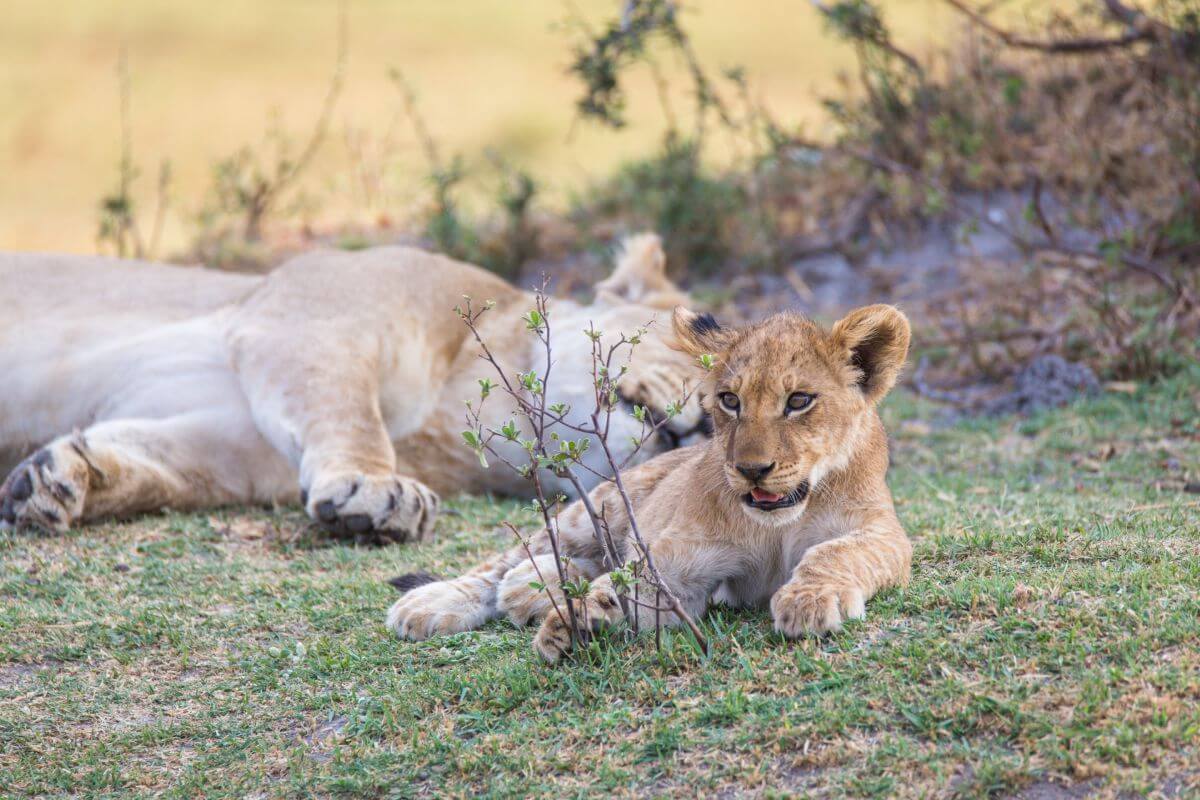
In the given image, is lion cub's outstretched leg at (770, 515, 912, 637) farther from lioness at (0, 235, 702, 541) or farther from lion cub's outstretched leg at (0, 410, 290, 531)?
lion cub's outstretched leg at (0, 410, 290, 531)

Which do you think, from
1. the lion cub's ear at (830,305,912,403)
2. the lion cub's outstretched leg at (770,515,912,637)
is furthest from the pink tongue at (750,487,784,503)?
the lion cub's ear at (830,305,912,403)

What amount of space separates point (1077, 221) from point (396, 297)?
3.28 meters

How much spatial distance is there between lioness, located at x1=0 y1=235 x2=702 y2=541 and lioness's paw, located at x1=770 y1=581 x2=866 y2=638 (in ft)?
5.63

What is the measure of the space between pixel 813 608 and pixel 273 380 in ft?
8.34

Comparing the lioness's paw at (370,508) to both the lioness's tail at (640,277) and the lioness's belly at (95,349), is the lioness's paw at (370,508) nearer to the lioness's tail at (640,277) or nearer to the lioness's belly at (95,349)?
the lioness's belly at (95,349)

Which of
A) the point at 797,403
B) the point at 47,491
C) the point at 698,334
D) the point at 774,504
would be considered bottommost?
the point at 47,491

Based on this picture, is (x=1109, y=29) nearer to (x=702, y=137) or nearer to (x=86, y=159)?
(x=702, y=137)

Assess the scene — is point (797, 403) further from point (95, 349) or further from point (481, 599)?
point (95, 349)

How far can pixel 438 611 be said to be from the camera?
10.5 feet

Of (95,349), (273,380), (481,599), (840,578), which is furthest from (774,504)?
(95,349)

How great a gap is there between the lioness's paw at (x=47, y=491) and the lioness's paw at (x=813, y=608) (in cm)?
237

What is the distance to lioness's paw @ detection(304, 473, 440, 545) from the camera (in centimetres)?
413

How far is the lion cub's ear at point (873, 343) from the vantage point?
3012mm

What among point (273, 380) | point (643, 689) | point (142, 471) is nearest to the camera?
point (643, 689)
